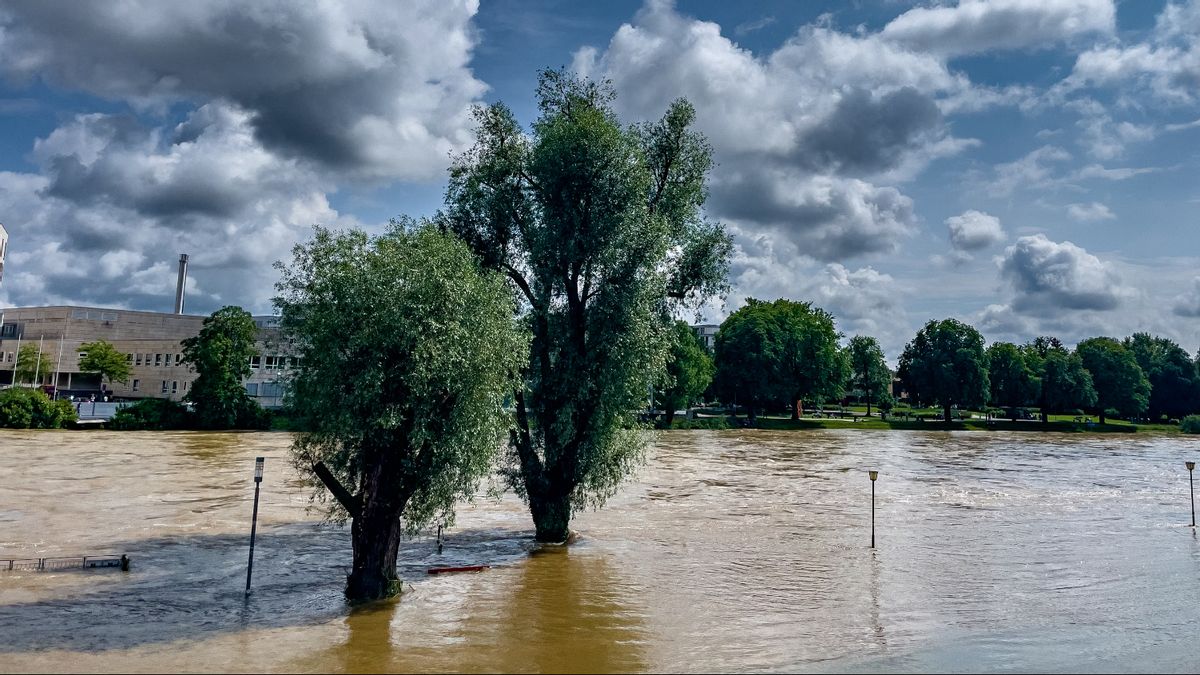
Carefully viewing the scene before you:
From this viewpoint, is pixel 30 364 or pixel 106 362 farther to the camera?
pixel 30 364

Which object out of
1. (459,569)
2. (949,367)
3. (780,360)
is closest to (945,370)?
(949,367)

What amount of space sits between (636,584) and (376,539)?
22.9ft

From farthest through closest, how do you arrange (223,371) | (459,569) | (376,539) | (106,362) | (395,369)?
(106,362)
(223,371)
(459,569)
(376,539)
(395,369)

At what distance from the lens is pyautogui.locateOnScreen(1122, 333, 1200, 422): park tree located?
135 meters

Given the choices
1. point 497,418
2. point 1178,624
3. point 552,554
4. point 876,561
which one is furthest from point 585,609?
point 1178,624

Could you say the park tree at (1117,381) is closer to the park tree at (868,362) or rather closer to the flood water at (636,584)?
the park tree at (868,362)

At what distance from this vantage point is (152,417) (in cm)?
7525

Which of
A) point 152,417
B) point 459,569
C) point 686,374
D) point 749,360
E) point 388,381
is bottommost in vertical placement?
point 459,569

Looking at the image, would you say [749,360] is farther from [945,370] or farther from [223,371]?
[223,371]

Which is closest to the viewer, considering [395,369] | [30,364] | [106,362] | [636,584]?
[395,369]

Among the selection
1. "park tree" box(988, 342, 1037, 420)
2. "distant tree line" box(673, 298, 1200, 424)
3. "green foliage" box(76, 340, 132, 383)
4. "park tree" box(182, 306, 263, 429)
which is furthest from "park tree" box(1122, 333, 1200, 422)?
"green foliage" box(76, 340, 132, 383)

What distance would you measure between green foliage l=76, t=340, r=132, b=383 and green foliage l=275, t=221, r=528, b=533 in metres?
103

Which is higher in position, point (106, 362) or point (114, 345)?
point (114, 345)

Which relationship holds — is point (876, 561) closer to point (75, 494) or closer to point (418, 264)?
point (418, 264)
